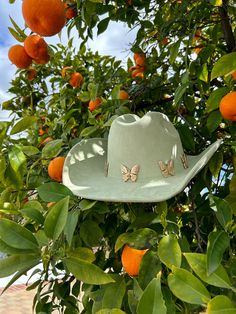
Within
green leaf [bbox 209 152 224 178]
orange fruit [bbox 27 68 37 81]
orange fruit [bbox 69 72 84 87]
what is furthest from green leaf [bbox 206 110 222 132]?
orange fruit [bbox 27 68 37 81]

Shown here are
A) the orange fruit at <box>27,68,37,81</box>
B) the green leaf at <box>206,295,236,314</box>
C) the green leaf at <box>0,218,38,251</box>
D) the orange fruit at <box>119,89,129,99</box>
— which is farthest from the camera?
the orange fruit at <box>27,68,37,81</box>

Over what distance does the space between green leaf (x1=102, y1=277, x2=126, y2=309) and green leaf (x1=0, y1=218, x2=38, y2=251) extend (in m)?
0.18

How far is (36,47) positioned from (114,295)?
2.86ft

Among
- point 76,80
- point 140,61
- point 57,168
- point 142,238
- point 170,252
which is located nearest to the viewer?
point 170,252

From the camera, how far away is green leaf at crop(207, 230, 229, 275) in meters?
0.54

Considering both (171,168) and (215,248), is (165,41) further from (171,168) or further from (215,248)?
(215,248)

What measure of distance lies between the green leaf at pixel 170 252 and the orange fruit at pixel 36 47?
89 cm

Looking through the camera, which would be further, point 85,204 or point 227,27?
point 227,27

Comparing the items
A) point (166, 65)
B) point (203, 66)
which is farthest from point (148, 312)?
point (166, 65)

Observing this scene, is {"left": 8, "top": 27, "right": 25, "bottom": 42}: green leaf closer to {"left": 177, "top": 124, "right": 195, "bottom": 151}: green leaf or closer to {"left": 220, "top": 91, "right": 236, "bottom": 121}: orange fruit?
{"left": 177, "top": 124, "right": 195, "bottom": 151}: green leaf

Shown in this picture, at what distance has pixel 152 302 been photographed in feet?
1.62

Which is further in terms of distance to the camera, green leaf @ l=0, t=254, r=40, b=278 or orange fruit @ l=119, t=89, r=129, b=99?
orange fruit @ l=119, t=89, r=129, b=99

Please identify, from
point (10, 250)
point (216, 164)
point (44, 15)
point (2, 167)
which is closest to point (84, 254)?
point (10, 250)

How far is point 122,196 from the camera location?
28.5 inches
